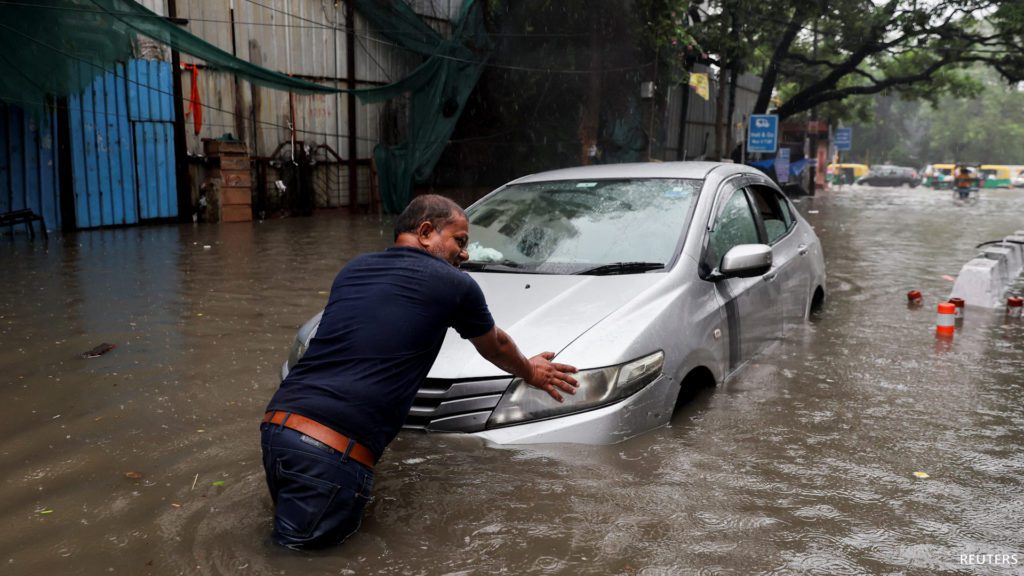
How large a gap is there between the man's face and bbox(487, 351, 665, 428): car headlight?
2.36 feet

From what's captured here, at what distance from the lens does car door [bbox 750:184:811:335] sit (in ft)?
18.1

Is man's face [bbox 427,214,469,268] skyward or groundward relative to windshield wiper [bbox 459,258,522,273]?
skyward

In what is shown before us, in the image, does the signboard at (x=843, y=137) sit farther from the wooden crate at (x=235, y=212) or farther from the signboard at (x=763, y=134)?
the wooden crate at (x=235, y=212)

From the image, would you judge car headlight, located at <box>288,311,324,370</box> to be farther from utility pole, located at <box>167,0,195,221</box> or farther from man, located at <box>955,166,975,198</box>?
man, located at <box>955,166,975,198</box>

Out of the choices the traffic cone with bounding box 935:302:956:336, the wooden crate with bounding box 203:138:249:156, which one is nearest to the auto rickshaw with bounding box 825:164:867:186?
the wooden crate with bounding box 203:138:249:156

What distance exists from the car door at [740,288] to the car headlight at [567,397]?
3.80 feet

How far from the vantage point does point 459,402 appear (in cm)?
345

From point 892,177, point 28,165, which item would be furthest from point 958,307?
point 892,177

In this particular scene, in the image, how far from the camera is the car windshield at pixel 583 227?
14.8ft

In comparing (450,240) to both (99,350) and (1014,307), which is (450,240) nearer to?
(99,350)

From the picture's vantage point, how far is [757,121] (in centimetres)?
2188

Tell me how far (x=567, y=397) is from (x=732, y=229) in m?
2.08

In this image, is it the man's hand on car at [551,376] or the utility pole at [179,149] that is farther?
the utility pole at [179,149]

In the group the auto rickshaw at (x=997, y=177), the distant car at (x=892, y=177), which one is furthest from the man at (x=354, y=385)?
the distant car at (x=892, y=177)
